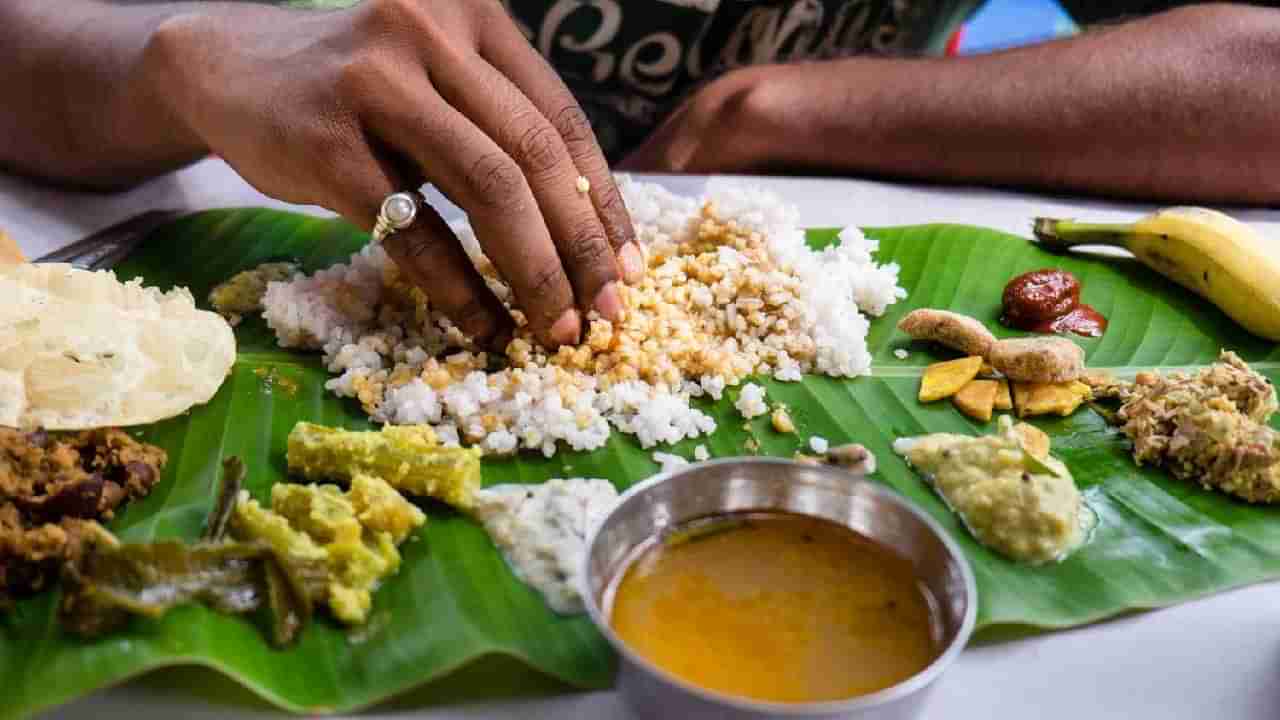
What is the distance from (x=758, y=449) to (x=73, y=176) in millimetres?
2199

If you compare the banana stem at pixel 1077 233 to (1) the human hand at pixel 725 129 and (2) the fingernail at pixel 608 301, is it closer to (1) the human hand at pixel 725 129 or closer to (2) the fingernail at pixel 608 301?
(1) the human hand at pixel 725 129

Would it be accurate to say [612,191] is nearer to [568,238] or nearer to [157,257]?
[568,238]

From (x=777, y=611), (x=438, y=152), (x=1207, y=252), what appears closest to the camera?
(x=777, y=611)

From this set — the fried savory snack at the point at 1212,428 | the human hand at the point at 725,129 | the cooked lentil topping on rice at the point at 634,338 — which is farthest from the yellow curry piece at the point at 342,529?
the human hand at the point at 725,129

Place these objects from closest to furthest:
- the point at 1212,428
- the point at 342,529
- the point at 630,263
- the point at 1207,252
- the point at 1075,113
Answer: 1. the point at 342,529
2. the point at 1212,428
3. the point at 630,263
4. the point at 1207,252
5. the point at 1075,113

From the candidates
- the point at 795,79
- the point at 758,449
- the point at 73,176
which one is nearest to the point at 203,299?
the point at 73,176

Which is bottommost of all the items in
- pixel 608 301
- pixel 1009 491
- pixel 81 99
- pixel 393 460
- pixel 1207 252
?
pixel 81 99

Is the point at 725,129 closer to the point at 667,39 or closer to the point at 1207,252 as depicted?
the point at 667,39

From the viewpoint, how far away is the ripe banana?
2.46m

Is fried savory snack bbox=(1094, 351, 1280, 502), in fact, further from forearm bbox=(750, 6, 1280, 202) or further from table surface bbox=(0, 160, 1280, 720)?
forearm bbox=(750, 6, 1280, 202)

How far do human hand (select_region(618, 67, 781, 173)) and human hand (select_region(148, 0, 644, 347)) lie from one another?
128 centimetres

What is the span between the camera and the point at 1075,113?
10.8ft

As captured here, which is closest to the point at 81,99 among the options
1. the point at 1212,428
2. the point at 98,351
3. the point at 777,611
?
the point at 98,351

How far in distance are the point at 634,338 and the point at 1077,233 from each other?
4.48 ft
